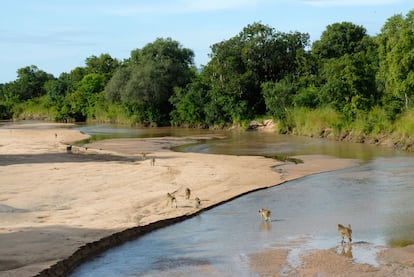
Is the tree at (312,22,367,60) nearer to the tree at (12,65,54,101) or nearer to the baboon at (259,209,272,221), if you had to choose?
the baboon at (259,209,272,221)

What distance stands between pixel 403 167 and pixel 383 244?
14.4 meters

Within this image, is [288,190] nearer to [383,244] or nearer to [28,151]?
[383,244]

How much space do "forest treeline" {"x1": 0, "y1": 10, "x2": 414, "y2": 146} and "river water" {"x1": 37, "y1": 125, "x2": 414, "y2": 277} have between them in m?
15.2

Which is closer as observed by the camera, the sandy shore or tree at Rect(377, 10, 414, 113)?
the sandy shore

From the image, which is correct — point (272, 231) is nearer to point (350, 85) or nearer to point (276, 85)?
point (350, 85)

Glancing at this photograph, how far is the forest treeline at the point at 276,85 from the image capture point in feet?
131

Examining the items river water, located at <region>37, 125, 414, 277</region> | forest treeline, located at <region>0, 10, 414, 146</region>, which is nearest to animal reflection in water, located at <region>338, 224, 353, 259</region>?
river water, located at <region>37, 125, 414, 277</region>

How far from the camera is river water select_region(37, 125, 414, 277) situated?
522 inches

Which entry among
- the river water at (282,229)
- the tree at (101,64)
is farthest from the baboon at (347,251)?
the tree at (101,64)

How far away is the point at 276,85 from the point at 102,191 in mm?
Result: 36585

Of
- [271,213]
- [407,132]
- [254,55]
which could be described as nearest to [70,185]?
[271,213]

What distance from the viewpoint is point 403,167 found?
1095 inches

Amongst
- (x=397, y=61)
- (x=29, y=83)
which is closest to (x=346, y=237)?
(x=397, y=61)

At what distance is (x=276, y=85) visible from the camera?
5588 cm
